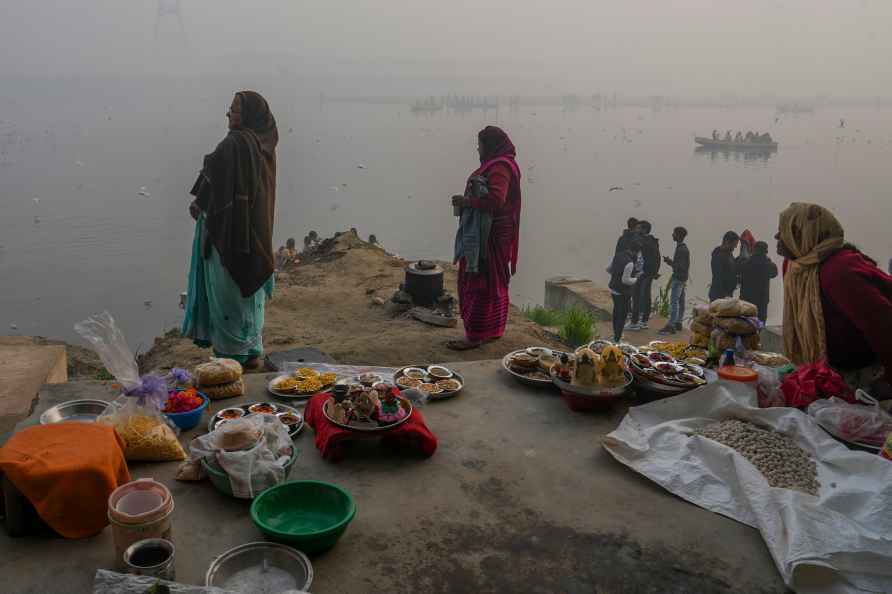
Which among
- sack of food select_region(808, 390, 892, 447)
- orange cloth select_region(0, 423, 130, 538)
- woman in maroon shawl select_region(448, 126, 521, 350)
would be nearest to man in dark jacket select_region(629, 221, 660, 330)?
woman in maroon shawl select_region(448, 126, 521, 350)

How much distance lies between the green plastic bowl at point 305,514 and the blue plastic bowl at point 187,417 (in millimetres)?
953

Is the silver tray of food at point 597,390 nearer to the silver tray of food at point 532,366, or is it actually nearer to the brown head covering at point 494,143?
the silver tray of food at point 532,366

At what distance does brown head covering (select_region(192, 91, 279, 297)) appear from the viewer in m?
4.93

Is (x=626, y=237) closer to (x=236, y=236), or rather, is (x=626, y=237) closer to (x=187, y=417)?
(x=236, y=236)

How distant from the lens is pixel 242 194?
197 inches

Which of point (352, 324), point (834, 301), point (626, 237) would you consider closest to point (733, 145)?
point (626, 237)

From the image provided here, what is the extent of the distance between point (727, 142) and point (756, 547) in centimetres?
4946

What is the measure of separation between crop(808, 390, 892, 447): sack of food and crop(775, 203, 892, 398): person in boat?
0.87 ft

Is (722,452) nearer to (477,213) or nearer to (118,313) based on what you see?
(477,213)

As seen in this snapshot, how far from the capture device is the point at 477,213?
613 centimetres

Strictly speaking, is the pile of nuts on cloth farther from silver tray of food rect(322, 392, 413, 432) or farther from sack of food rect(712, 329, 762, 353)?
silver tray of food rect(322, 392, 413, 432)

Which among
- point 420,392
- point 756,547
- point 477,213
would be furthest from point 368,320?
point 756,547

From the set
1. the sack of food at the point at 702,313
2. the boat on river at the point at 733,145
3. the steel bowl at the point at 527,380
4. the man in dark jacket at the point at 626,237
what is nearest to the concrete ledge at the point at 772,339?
the man in dark jacket at the point at 626,237

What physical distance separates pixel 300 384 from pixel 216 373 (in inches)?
19.3
